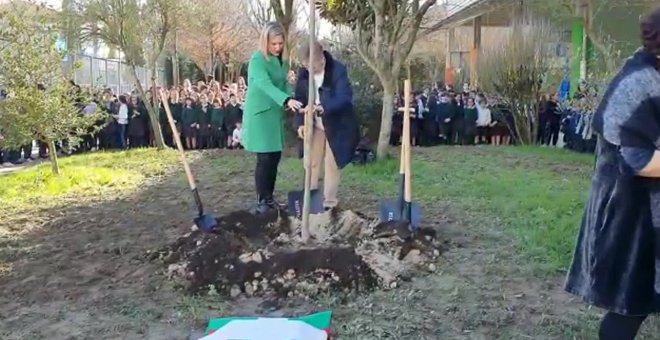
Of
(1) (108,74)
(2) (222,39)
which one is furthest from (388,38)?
(2) (222,39)

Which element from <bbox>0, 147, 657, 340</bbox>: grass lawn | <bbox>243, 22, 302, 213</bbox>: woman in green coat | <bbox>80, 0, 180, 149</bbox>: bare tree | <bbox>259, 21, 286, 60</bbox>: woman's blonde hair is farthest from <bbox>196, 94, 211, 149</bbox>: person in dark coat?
<bbox>259, 21, 286, 60</bbox>: woman's blonde hair

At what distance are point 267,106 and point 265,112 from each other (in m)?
0.05

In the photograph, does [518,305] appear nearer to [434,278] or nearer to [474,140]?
[434,278]

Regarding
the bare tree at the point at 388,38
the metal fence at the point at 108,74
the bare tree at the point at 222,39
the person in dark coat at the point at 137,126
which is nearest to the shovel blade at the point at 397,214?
the bare tree at the point at 388,38

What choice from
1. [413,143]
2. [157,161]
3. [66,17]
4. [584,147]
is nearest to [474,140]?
[413,143]

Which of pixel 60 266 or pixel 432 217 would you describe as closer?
pixel 60 266

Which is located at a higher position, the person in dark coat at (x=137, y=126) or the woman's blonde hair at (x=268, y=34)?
the woman's blonde hair at (x=268, y=34)

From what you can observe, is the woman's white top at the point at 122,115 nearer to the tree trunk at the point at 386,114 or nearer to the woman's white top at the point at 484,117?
the woman's white top at the point at 484,117

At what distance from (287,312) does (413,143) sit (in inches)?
523

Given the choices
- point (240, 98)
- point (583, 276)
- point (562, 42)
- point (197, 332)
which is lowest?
point (197, 332)

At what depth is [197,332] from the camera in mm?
4039

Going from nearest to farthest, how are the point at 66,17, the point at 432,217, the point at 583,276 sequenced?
the point at 583,276, the point at 432,217, the point at 66,17

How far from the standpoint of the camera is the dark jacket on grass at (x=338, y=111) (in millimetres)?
5930

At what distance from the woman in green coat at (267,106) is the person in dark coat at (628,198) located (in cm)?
297
